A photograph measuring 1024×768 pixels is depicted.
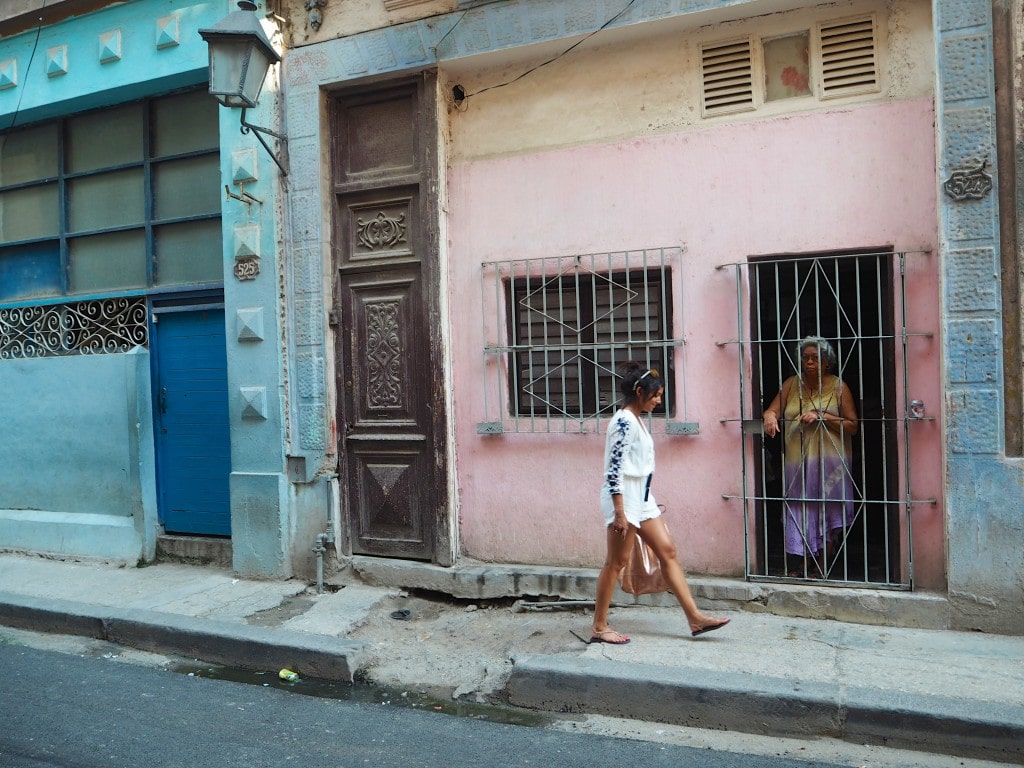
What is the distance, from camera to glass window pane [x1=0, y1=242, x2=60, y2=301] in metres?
8.34

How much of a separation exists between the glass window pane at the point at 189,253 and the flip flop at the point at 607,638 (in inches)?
180

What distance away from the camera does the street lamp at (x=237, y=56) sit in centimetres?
575

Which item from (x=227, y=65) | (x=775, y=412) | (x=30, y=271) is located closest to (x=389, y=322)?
(x=227, y=65)

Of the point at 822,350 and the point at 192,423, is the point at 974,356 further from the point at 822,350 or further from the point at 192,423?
the point at 192,423

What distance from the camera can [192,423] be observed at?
292 inches

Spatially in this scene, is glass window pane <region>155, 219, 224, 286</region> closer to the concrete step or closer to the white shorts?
the concrete step

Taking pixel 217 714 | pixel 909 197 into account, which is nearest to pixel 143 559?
pixel 217 714

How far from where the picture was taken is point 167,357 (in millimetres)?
7527

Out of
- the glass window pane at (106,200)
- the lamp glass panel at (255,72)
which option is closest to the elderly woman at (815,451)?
the lamp glass panel at (255,72)

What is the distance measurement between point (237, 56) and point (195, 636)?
3.96 metres

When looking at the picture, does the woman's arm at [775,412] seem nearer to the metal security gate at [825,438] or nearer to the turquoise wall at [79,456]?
the metal security gate at [825,438]

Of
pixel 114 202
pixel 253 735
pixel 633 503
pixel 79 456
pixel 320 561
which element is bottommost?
pixel 253 735

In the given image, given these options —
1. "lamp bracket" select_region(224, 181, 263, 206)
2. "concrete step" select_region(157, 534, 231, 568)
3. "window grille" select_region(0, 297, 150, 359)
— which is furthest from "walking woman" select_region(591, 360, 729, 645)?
"window grille" select_region(0, 297, 150, 359)

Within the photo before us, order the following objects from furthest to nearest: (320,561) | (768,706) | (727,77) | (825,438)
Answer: (320,561), (727,77), (825,438), (768,706)
